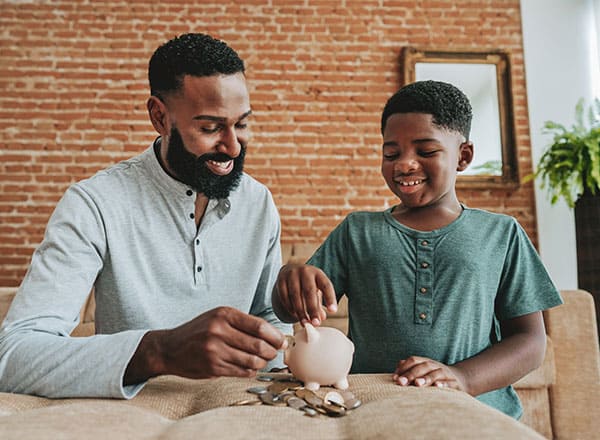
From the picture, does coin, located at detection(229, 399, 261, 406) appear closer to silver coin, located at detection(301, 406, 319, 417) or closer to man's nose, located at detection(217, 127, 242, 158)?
silver coin, located at detection(301, 406, 319, 417)

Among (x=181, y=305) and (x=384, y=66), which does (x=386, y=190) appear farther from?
(x=181, y=305)

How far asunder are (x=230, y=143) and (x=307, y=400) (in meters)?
0.72

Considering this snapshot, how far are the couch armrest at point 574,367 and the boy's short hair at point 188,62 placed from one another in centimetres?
170

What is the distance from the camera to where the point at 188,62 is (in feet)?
4.21

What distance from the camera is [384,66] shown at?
12.4 feet

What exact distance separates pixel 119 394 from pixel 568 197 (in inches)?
127

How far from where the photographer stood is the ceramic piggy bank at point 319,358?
31.7 inches

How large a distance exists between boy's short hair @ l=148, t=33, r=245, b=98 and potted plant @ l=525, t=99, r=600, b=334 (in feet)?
8.48

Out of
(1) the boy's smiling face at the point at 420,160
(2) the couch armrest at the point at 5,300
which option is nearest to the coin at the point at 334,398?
(1) the boy's smiling face at the point at 420,160

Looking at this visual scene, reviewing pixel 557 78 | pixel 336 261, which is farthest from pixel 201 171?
pixel 557 78

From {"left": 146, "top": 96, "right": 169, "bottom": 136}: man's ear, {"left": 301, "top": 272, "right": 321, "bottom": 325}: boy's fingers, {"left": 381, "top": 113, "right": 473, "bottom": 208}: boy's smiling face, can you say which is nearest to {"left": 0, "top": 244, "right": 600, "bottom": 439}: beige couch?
{"left": 301, "top": 272, "right": 321, "bottom": 325}: boy's fingers

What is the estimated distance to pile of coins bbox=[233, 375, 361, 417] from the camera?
2.20ft

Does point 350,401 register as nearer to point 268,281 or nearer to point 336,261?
point 336,261

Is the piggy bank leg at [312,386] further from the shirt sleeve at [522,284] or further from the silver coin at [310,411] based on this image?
the shirt sleeve at [522,284]
